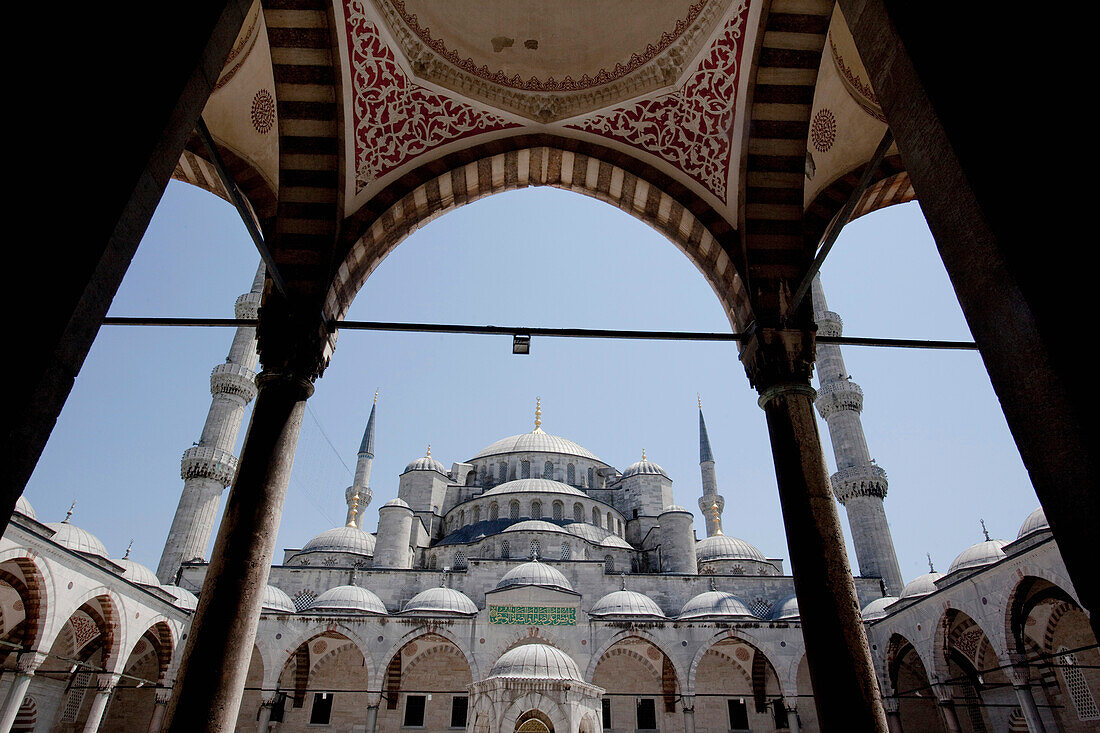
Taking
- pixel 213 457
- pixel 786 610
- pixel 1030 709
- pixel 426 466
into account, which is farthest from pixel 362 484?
pixel 1030 709

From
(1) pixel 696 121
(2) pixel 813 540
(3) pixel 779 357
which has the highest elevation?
(1) pixel 696 121

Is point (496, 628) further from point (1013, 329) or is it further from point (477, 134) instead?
point (1013, 329)

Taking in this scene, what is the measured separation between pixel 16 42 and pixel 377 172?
4806 millimetres

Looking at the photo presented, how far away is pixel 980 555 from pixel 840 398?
19.6 ft

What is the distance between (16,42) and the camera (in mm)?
1755

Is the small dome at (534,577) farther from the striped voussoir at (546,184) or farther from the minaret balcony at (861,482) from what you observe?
the striped voussoir at (546,184)

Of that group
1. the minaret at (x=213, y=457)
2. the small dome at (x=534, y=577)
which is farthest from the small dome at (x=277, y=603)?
the small dome at (x=534, y=577)

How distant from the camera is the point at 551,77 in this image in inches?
265

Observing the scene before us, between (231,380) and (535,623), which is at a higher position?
(231,380)

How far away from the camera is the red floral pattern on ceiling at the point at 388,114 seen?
19.5 ft

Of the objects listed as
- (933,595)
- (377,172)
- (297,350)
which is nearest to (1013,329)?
(297,350)

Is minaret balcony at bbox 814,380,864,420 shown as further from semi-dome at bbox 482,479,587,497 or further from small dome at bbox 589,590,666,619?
semi-dome at bbox 482,479,587,497

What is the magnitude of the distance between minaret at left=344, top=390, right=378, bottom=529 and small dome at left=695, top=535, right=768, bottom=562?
48.5 ft

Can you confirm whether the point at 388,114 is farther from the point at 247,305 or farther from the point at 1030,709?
the point at 247,305
